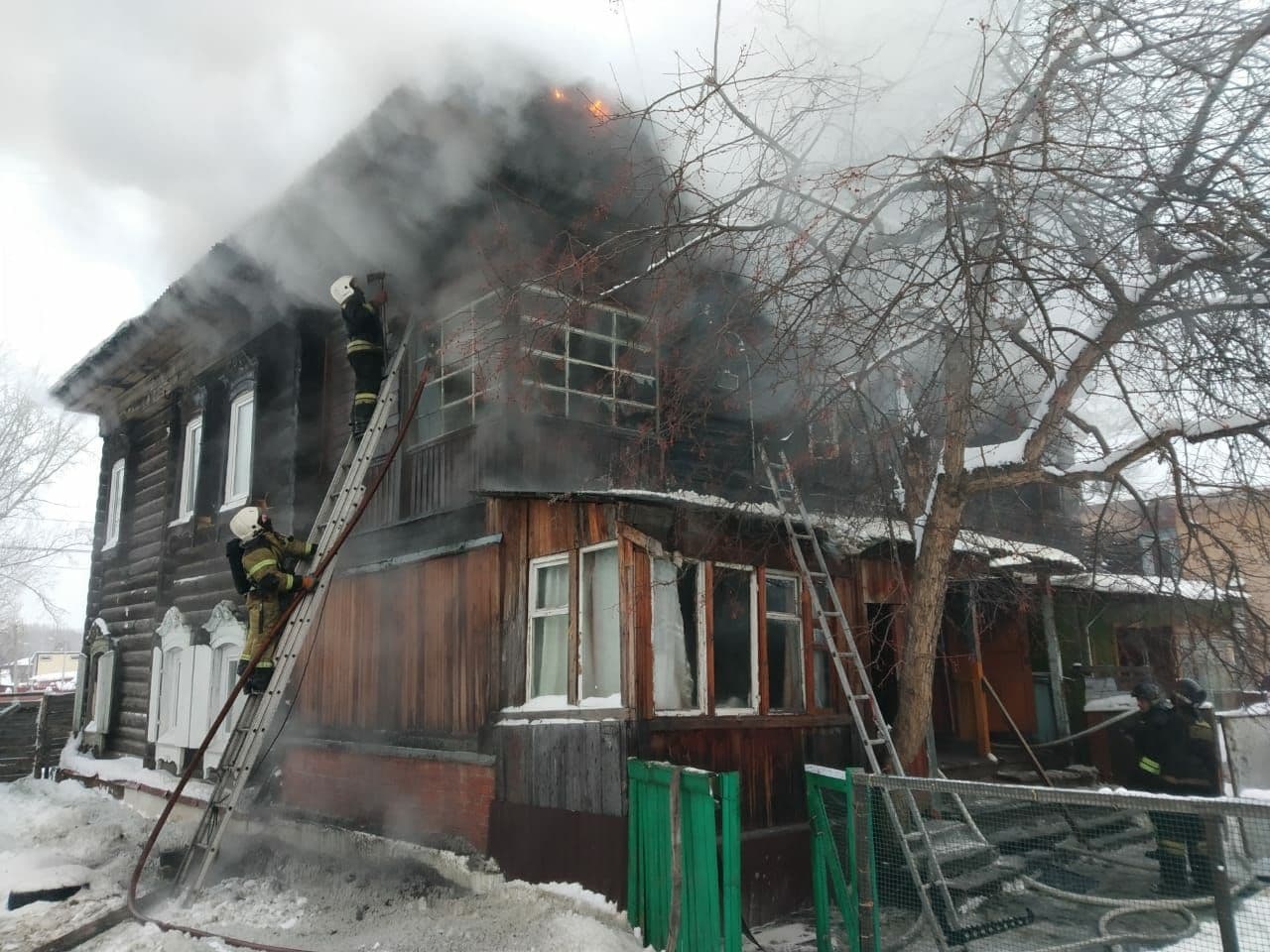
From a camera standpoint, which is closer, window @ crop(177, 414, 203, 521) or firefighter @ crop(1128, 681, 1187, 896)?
firefighter @ crop(1128, 681, 1187, 896)

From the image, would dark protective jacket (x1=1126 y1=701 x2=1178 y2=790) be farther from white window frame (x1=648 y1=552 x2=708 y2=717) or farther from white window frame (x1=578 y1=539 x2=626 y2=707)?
white window frame (x1=578 y1=539 x2=626 y2=707)

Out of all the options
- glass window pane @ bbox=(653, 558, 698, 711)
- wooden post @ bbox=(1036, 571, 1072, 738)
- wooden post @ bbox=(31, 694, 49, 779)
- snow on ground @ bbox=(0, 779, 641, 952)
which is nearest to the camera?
snow on ground @ bbox=(0, 779, 641, 952)

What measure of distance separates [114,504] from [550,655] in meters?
13.3

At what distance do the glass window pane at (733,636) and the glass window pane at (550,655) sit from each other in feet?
4.17

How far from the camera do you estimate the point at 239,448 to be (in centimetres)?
1257

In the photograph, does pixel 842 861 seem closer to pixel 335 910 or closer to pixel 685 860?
pixel 685 860

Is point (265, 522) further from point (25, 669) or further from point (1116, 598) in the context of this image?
point (25, 669)

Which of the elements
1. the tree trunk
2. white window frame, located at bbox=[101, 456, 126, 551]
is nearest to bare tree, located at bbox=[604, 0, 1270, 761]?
the tree trunk

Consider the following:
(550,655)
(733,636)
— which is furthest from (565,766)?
(733,636)

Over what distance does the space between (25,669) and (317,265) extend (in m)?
76.7

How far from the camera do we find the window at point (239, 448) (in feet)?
39.7

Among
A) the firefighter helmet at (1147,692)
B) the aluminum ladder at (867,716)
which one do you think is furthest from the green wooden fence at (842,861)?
the firefighter helmet at (1147,692)

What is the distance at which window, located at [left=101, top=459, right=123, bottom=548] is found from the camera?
16.3m

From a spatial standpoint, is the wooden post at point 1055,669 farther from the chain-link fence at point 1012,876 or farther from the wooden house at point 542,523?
the chain-link fence at point 1012,876
